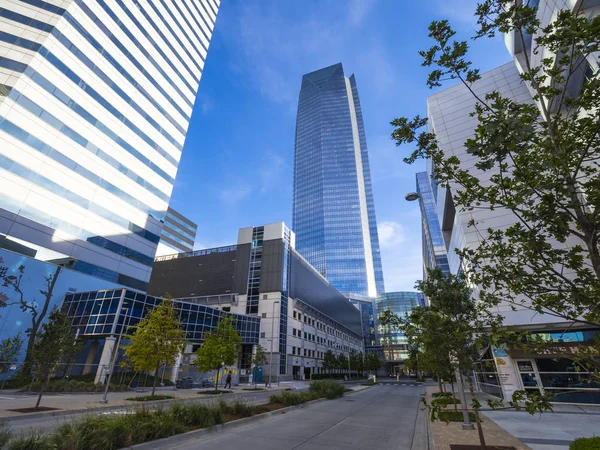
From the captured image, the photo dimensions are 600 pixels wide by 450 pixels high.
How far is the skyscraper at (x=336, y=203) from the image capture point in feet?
471

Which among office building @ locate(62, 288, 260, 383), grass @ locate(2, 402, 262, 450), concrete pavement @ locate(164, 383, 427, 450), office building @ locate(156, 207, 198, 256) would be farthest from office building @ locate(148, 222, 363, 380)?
grass @ locate(2, 402, 262, 450)

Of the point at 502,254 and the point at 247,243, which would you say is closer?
the point at 502,254

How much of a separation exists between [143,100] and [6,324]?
34.6m

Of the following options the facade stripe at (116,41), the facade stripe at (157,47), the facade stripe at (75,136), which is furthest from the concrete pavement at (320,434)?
the facade stripe at (157,47)

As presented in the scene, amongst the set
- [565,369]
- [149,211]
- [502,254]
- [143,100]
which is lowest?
[565,369]

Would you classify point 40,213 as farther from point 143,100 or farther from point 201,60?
point 201,60

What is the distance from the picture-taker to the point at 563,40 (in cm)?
371

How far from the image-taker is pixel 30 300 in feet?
91.7

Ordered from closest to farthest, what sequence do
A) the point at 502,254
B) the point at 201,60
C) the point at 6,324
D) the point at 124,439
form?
the point at 502,254, the point at 124,439, the point at 6,324, the point at 201,60

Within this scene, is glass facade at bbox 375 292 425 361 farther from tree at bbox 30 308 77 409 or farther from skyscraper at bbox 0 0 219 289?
tree at bbox 30 308 77 409

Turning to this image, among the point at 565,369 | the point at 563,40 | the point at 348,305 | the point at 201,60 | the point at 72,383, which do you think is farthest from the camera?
the point at 348,305

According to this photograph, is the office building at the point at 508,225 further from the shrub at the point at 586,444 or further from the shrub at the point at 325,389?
the shrub at the point at 325,389

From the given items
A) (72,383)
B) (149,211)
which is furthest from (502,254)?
(149,211)

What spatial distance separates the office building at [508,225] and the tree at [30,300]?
36533mm
